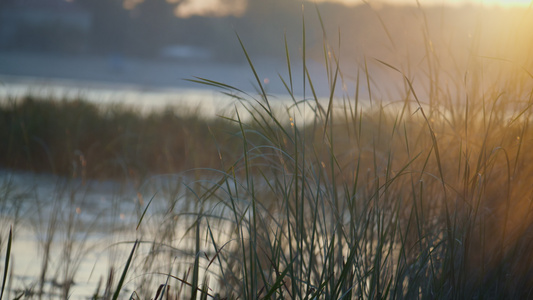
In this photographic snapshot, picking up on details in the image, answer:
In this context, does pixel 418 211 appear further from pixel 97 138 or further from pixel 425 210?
pixel 97 138

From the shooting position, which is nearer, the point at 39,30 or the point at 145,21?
the point at 39,30

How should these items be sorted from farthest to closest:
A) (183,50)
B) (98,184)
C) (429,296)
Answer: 1. (183,50)
2. (98,184)
3. (429,296)

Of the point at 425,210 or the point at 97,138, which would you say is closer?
the point at 425,210

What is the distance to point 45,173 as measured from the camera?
291 cm

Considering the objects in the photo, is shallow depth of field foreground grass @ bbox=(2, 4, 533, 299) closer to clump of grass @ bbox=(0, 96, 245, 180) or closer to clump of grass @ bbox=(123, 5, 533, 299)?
clump of grass @ bbox=(123, 5, 533, 299)

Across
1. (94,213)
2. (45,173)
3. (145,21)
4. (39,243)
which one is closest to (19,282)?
(39,243)

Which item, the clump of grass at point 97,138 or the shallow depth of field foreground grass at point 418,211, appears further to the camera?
the clump of grass at point 97,138

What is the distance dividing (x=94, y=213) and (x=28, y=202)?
0.26 metres

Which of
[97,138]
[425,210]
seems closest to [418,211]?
[425,210]

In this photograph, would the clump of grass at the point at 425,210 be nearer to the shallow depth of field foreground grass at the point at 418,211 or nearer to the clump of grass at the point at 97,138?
the shallow depth of field foreground grass at the point at 418,211

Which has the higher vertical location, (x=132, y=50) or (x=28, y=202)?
(x=132, y=50)

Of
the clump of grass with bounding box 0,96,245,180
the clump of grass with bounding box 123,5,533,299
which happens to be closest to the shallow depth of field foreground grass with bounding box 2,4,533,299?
the clump of grass with bounding box 123,5,533,299

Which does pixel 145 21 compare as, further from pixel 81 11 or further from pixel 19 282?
pixel 19 282

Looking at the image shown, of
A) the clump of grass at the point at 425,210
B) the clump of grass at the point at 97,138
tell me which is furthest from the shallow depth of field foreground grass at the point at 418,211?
the clump of grass at the point at 97,138
